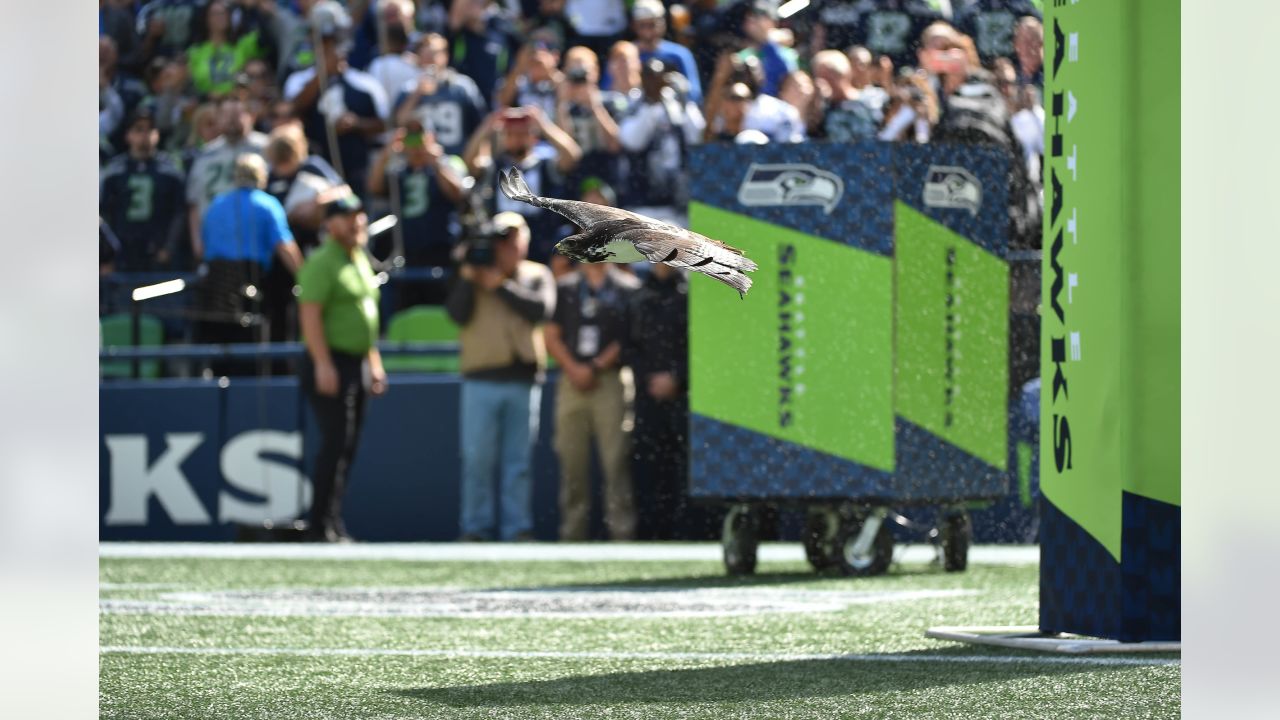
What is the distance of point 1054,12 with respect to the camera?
23.1 ft

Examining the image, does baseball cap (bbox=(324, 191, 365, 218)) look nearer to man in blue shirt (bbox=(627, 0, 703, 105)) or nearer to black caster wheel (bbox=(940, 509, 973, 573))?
man in blue shirt (bbox=(627, 0, 703, 105))

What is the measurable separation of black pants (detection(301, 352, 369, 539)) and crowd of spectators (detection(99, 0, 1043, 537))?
74cm

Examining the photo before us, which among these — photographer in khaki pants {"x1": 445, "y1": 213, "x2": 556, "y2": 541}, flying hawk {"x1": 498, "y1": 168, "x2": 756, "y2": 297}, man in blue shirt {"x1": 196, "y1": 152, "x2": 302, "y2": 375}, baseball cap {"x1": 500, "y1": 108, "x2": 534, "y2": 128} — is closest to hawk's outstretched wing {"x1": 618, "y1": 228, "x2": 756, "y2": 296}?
flying hawk {"x1": 498, "y1": 168, "x2": 756, "y2": 297}

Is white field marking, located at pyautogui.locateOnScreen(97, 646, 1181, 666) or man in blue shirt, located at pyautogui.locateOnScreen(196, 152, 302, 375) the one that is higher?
man in blue shirt, located at pyautogui.locateOnScreen(196, 152, 302, 375)

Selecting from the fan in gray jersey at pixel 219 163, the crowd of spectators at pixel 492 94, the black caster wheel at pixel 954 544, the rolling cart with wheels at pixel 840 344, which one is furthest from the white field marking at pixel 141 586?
the fan in gray jersey at pixel 219 163

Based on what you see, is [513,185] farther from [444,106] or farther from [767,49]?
[444,106]

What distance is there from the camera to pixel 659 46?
14.9 m

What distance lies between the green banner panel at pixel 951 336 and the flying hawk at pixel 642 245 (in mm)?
5782

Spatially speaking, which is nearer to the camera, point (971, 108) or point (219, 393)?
point (971, 108)

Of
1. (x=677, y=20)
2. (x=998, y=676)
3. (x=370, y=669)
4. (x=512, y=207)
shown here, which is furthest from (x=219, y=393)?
(x=998, y=676)

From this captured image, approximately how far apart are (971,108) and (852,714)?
8.28 metres

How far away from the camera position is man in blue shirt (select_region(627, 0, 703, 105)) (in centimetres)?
1464

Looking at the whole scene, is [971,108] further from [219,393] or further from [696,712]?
[696,712]
